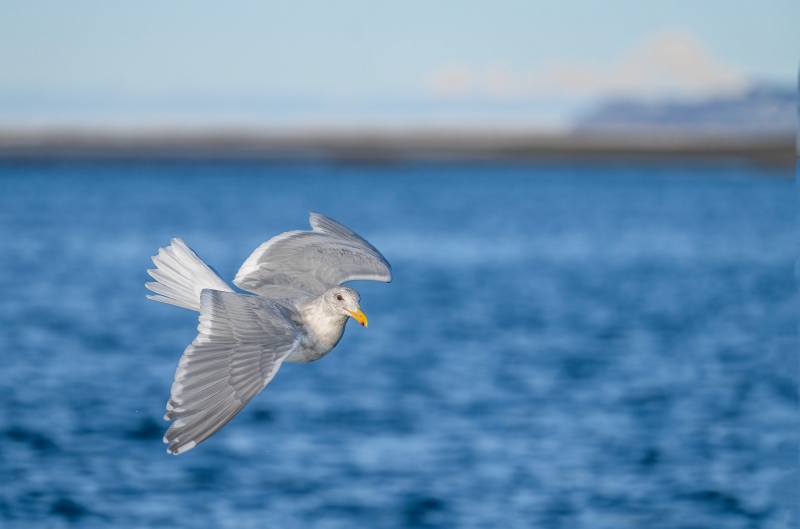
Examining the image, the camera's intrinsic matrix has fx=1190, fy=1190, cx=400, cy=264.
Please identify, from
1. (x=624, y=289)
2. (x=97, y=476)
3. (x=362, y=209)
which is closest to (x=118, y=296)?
(x=624, y=289)

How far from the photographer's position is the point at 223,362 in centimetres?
674

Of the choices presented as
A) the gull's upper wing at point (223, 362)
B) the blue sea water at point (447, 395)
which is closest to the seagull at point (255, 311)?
the gull's upper wing at point (223, 362)

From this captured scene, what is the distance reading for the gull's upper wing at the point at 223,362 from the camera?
622 centimetres

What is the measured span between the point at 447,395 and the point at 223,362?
723 inches

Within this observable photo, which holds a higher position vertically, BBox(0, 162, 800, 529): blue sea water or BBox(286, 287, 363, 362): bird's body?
BBox(0, 162, 800, 529): blue sea water

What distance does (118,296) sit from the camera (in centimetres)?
3972

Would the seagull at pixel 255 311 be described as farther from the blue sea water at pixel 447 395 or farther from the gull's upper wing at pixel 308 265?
the blue sea water at pixel 447 395

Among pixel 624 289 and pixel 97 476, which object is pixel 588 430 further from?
pixel 624 289

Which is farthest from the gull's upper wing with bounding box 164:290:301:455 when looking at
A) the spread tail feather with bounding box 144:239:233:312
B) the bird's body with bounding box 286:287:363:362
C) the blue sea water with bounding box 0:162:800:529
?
the blue sea water with bounding box 0:162:800:529

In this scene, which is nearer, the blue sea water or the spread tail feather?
the spread tail feather

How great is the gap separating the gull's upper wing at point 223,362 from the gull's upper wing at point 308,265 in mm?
1268

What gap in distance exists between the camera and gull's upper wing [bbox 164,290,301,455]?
6223 millimetres

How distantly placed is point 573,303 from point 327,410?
56.5 ft

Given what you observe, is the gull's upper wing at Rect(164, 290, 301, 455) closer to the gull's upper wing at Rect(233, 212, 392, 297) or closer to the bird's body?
the bird's body
